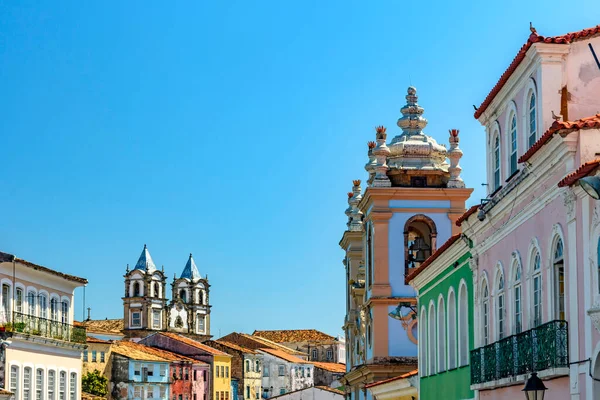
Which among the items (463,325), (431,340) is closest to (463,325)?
(463,325)

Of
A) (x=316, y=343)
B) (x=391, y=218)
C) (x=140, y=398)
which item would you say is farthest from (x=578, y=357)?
(x=316, y=343)

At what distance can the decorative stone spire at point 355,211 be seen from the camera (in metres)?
50.0

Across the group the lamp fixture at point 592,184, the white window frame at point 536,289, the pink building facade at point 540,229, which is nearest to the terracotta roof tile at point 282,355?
the pink building facade at point 540,229

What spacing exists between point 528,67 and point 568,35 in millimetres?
1085

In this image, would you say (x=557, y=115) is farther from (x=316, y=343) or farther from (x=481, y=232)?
(x=316, y=343)

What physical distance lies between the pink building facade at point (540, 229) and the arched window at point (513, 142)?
22mm

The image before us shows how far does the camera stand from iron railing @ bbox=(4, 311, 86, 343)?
40094 millimetres

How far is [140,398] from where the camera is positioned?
9650 centimetres

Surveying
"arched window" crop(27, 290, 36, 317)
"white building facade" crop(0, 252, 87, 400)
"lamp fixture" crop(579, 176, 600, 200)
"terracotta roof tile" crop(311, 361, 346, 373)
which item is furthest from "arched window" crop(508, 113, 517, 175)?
"terracotta roof tile" crop(311, 361, 346, 373)

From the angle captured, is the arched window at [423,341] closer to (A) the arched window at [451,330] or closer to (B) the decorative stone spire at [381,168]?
(A) the arched window at [451,330]

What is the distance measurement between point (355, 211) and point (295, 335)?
114 m

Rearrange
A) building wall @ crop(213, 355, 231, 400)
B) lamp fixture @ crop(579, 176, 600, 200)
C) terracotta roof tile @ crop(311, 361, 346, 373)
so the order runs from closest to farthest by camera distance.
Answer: lamp fixture @ crop(579, 176, 600, 200)
building wall @ crop(213, 355, 231, 400)
terracotta roof tile @ crop(311, 361, 346, 373)

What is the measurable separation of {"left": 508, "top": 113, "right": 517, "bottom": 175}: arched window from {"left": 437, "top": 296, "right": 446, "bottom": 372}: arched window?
7.17m

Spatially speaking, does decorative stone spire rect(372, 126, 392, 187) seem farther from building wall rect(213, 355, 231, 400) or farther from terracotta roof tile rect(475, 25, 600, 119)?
building wall rect(213, 355, 231, 400)
